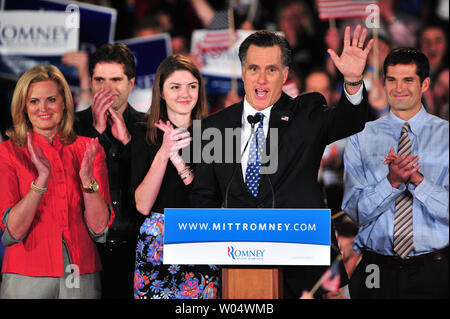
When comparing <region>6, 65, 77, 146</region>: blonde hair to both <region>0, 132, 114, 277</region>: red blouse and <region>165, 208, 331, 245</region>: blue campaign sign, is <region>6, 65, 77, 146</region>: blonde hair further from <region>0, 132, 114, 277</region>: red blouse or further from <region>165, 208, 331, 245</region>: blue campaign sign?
<region>165, 208, 331, 245</region>: blue campaign sign

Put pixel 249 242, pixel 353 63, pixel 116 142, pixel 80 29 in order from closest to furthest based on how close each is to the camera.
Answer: pixel 353 63, pixel 249 242, pixel 116 142, pixel 80 29

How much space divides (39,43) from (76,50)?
226 millimetres

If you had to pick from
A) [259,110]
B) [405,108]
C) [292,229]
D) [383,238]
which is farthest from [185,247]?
[405,108]

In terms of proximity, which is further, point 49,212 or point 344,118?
point 49,212

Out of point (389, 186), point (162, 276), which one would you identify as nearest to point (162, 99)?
point (162, 276)

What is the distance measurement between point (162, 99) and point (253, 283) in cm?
114

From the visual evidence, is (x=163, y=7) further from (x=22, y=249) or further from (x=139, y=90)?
(x=22, y=249)

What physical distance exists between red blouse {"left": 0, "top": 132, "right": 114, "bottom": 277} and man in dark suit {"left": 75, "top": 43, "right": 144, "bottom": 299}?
0.19 metres

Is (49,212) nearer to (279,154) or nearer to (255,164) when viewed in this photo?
(255,164)

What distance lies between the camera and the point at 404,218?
3477mm

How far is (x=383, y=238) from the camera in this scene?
3.46 metres

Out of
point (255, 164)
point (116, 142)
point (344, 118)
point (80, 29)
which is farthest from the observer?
point (80, 29)

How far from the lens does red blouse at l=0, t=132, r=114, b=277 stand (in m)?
3.38

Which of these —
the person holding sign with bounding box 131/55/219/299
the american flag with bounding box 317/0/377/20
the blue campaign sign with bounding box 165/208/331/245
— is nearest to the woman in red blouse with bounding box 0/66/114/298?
the person holding sign with bounding box 131/55/219/299
